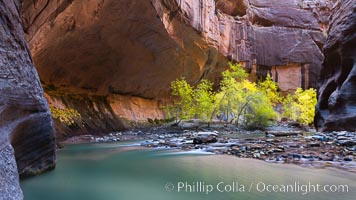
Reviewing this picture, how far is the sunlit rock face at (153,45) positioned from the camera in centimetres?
1577

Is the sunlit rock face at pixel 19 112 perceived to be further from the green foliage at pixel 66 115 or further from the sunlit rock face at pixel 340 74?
the sunlit rock face at pixel 340 74

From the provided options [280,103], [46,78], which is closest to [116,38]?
[46,78]

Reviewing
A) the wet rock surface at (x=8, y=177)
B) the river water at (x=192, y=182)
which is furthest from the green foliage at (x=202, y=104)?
the wet rock surface at (x=8, y=177)

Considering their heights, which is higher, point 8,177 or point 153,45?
point 153,45

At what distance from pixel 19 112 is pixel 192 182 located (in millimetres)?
3287

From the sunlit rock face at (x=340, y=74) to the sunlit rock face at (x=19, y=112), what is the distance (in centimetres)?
1256

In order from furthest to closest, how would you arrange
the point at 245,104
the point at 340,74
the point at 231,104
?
the point at 231,104 → the point at 245,104 → the point at 340,74

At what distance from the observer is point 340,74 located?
48.4 feet

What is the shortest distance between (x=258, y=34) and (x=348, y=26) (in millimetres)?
22918

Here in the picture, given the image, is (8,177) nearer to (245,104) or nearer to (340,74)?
(340,74)

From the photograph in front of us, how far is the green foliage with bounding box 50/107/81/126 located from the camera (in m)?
17.4

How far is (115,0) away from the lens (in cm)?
1553

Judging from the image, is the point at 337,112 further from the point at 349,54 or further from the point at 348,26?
the point at 348,26

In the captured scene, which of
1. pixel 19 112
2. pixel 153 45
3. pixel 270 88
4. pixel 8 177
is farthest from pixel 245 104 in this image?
pixel 8 177
